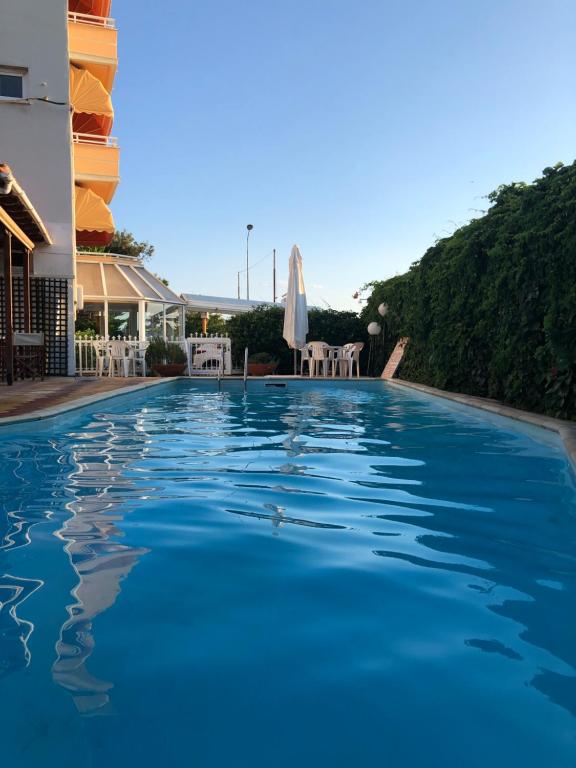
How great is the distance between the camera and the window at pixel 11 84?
14023 mm

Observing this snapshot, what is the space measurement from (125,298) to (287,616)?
18.1 meters

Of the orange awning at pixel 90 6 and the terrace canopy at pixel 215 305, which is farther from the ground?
the orange awning at pixel 90 6

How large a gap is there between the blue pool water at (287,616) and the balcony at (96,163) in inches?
594

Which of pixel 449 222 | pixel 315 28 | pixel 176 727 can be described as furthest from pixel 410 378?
pixel 176 727

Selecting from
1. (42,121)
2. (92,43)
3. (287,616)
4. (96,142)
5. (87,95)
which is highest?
(92,43)

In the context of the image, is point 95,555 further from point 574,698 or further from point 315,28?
point 315,28

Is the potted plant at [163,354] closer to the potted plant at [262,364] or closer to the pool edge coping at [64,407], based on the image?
the potted plant at [262,364]

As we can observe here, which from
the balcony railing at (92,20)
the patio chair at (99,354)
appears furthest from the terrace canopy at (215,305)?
the patio chair at (99,354)

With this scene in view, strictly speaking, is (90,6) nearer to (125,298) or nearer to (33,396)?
(125,298)

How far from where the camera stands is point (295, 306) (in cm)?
1562

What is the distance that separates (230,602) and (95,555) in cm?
76

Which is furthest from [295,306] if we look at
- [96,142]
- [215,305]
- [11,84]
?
[215,305]

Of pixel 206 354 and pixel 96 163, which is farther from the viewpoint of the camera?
pixel 96 163

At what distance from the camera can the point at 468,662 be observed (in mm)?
1817
